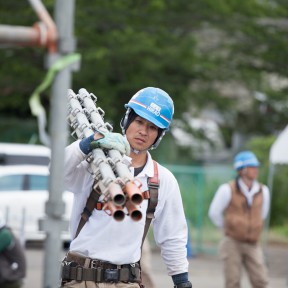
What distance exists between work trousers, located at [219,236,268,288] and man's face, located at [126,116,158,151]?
19.3ft

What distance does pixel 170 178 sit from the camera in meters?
5.94

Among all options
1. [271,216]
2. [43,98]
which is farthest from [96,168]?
[43,98]

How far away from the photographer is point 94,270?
566 cm

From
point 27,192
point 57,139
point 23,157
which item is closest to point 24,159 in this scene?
point 23,157

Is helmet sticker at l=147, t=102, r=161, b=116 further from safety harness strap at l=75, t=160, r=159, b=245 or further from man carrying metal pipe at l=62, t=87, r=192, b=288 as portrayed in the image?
safety harness strap at l=75, t=160, r=159, b=245

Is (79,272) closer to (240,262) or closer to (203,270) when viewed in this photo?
(240,262)

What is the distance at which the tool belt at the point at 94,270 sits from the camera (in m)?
5.67

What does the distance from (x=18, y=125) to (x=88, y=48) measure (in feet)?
15.9

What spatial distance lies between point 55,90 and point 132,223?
190 cm

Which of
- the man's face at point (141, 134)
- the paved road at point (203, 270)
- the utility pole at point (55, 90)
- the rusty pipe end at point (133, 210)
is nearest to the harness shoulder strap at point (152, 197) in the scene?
the man's face at point (141, 134)

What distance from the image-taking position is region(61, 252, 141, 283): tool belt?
18.6 feet

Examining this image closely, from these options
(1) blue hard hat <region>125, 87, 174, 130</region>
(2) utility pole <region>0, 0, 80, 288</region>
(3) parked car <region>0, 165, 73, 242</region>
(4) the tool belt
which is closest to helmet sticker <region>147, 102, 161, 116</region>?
(1) blue hard hat <region>125, 87, 174, 130</region>

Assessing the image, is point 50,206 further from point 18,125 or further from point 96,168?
point 18,125

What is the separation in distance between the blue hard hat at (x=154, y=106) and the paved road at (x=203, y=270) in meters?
7.59
